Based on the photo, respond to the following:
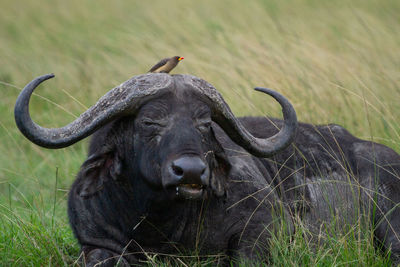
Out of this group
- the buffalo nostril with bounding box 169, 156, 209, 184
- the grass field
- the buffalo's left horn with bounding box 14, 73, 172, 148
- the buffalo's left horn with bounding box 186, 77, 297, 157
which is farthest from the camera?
the grass field

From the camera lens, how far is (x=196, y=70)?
8.93 m

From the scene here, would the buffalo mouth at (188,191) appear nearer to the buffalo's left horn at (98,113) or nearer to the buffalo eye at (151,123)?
the buffalo eye at (151,123)

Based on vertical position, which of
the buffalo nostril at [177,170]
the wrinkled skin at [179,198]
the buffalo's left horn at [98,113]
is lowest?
the wrinkled skin at [179,198]

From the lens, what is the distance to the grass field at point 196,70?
5.18 metres

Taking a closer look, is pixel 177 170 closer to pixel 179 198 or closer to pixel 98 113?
pixel 179 198

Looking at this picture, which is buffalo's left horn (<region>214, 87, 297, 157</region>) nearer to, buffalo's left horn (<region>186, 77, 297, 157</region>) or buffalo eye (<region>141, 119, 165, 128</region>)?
buffalo's left horn (<region>186, 77, 297, 157</region>)

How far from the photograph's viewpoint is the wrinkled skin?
14.2 ft

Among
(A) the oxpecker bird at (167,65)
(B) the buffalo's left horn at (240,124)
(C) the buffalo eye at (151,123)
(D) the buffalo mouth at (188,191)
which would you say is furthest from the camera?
(A) the oxpecker bird at (167,65)

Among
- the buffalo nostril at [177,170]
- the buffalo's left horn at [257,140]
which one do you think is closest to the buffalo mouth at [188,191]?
the buffalo nostril at [177,170]

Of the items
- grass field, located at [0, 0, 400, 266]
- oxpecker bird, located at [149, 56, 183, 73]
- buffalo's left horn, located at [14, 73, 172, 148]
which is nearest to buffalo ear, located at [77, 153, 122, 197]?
buffalo's left horn, located at [14, 73, 172, 148]

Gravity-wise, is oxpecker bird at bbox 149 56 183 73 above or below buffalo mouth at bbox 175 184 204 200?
below

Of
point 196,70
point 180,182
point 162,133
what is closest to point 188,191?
point 180,182

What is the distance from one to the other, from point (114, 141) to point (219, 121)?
73 cm

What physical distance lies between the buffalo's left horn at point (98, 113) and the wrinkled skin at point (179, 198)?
0.09 metres
